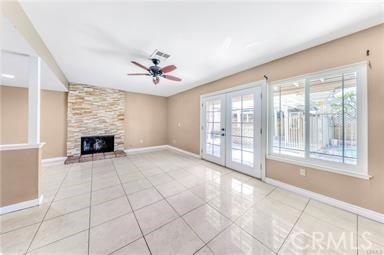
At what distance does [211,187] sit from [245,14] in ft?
9.09

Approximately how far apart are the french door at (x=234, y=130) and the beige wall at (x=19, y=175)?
3743 mm

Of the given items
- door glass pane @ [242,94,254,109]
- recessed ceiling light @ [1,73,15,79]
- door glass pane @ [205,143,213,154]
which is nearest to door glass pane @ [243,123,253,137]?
door glass pane @ [242,94,254,109]

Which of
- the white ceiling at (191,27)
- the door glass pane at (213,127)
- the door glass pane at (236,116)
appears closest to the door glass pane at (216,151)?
the door glass pane at (213,127)

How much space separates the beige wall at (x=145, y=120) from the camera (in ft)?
18.9

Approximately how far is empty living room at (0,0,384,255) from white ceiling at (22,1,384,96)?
0.02 m

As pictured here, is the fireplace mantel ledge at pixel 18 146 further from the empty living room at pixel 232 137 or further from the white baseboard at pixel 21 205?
the white baseboard at pixel 21 205

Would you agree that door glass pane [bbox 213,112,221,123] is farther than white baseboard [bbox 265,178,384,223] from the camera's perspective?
Yes

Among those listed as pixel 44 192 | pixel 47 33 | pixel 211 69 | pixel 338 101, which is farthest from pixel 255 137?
pixel 44 192

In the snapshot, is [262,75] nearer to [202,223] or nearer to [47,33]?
[202,223]

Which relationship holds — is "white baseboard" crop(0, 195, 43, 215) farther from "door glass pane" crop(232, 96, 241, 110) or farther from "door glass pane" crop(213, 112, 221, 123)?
"door glass pane" crop(232, 96, 241, 110)

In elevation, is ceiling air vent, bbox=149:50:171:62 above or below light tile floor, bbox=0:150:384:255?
above

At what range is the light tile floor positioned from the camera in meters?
1.41

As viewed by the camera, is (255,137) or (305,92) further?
(255,137)

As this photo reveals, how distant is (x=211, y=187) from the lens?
2.71 meters
